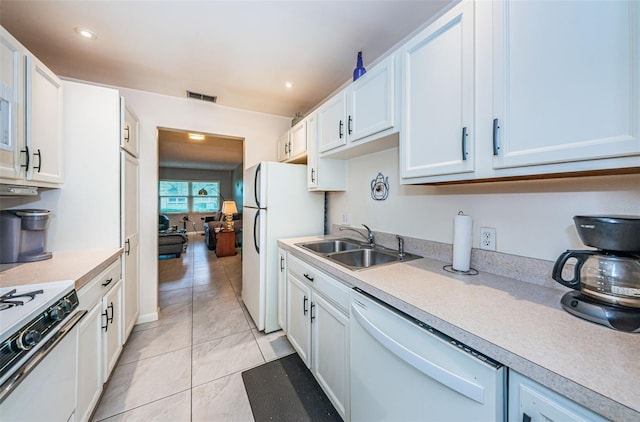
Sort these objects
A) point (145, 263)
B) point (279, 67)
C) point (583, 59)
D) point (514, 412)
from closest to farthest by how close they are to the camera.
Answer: point (514, 412)
point (583, 59)
point (279, 67)
point (145, 263)

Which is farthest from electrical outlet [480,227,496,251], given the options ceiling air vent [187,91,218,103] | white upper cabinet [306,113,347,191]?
ceiling air vent [187,91,218,103]

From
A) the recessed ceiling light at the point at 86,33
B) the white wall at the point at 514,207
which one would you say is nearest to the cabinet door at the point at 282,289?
the white wall at the point at 514,207

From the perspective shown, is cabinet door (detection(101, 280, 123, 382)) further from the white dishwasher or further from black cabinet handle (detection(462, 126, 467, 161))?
black cabinet handle (detection(462, 126, 467, 161))

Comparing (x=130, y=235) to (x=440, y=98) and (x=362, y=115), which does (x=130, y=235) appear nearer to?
(x=362, y=115)

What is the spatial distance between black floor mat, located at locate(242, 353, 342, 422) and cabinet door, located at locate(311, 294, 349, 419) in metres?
0.13

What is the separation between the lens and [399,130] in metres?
1.38

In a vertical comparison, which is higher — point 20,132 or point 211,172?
point 211,172

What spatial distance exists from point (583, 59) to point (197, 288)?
414cm

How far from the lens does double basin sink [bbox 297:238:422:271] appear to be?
1682 millimetres

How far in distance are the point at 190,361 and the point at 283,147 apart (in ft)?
7.69

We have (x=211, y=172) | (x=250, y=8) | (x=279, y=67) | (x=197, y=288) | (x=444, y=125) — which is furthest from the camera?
(x=211, y=172)

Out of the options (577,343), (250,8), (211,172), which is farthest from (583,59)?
(211,172)

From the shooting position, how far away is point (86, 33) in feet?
5.51

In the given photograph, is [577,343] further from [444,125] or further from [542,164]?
[444,125]
